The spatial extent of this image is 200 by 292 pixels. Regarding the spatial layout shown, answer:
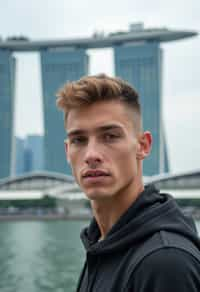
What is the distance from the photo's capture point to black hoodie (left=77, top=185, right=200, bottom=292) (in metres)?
0.76

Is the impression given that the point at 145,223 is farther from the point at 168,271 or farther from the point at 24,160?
the point at 24,160

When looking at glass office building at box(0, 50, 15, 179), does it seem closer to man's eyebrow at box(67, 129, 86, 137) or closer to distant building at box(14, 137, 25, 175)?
distant building at box(14, 137, 25, 175)

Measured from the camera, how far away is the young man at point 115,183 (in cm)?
85

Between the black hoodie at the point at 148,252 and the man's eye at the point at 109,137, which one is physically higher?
the man's eye at the point at 109,137

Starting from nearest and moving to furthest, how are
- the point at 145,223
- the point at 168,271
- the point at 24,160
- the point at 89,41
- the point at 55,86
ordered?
the point at 168,271 → the point at 145,223 → the point at 89,41 → the point at 55,86 → the point at 24,160

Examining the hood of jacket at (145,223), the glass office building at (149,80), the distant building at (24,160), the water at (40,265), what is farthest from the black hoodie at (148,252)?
the distant building at (24,160)

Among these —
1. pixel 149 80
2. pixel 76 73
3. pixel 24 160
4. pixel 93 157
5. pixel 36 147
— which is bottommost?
pixel 36 147

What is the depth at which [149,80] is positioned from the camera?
48.0 m

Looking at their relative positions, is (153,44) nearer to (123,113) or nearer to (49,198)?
(49,198)

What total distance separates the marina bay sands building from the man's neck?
4471 centimetres

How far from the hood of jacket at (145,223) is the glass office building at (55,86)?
44980 mm

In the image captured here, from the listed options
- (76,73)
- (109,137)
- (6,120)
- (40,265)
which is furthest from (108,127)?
(76,73)

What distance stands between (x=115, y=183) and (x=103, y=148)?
6cm

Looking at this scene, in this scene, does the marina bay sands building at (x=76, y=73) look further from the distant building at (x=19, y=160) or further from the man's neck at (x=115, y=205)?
the man's neck at (x=115, y=205)
